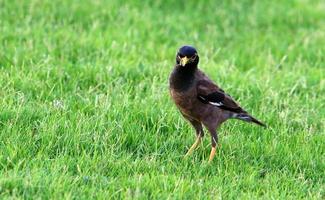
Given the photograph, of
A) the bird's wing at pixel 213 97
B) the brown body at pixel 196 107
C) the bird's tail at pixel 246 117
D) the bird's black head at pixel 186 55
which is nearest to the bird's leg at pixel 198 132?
the brown body at pixel 196 107

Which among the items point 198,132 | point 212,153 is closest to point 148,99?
point 198,132

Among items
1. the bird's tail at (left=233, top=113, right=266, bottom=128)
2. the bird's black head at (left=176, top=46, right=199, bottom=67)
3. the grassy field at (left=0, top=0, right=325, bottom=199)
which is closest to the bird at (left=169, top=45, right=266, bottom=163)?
the bird's black head at (left=176, top=46, right=199, bottom=67)

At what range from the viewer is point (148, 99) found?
8312 mm

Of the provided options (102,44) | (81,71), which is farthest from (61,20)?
(81,71)

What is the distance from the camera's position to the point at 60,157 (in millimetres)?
6754

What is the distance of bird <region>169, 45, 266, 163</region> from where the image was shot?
23.6 feet

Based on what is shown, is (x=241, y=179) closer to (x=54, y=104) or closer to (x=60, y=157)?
(x=60, y=157)

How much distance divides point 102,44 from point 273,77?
7.64 feet

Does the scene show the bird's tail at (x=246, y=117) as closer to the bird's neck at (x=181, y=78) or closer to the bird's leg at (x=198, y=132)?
the bird's leg at (x=198, y=132)

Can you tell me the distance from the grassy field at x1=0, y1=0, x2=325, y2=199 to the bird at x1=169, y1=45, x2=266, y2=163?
266 mm

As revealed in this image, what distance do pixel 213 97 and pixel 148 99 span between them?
3.69 feet

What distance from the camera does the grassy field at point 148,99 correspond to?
6574 mm

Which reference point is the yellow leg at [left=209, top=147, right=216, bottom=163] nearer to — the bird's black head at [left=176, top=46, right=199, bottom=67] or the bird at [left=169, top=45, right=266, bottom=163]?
the bird at [left=169, top=45, right=266, bottom=163]

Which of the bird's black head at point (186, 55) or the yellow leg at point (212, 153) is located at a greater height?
the bird's black head at point (186, 55)
